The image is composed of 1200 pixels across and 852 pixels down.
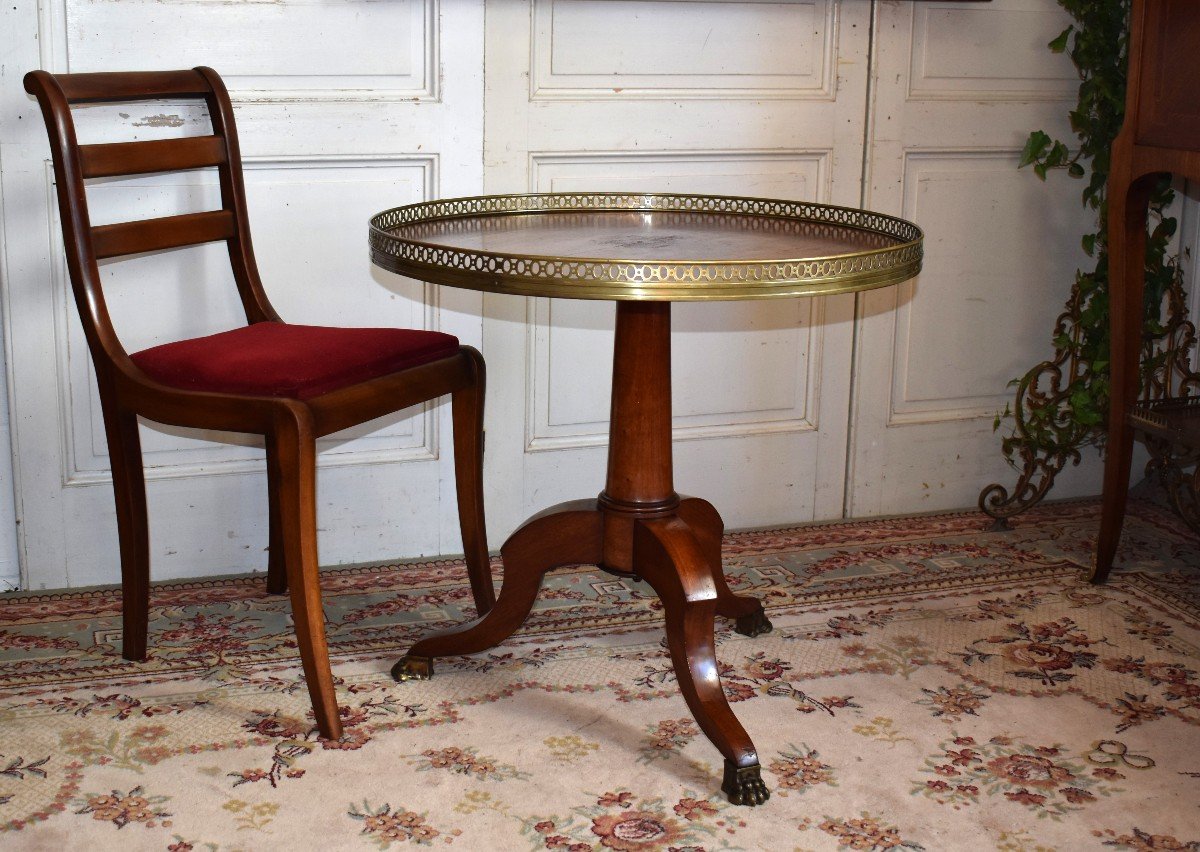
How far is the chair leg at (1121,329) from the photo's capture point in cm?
274

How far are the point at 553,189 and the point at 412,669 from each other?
42.3 inches

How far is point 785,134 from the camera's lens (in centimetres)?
304

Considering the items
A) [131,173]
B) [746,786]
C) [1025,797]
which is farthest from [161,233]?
[1025,797]

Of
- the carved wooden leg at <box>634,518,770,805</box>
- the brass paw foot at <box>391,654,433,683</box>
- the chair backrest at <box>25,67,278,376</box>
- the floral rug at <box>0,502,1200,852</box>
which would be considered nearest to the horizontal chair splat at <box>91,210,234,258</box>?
the chair backrest at <box>25,67,278,376</box>

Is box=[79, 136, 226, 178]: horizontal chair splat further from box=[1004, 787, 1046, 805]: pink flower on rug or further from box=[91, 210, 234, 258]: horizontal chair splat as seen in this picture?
box=[1004, 787, 1046, 805]: pink flower on rug

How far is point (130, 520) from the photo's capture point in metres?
2.34

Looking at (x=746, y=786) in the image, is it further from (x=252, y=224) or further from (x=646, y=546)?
(x=252, y=224)

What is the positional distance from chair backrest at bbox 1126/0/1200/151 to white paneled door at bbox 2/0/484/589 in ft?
4.18

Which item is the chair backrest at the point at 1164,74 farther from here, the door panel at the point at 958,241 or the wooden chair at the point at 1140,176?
the door panel at the point at 958,241

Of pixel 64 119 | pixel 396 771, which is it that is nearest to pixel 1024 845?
pixel 396 771

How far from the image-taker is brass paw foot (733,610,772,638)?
258 centimetres

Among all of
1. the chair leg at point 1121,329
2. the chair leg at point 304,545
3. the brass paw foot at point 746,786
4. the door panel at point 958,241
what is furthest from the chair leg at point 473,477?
the chair leg at point 1121,329

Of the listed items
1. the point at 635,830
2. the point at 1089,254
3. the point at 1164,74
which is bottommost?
the point at 635,830

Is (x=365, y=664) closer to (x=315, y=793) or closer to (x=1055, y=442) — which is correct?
(x=315, y=793)
